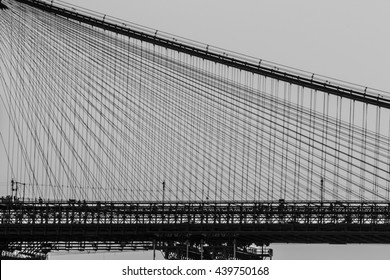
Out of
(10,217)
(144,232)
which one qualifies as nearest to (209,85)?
(144,232)

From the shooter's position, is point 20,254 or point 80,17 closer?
point 80,17

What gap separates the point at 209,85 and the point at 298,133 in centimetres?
528

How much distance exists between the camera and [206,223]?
86.2 m

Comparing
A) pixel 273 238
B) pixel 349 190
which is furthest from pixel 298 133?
pixel 273 238

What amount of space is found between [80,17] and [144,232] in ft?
41.9

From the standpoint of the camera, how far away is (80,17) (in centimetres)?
8206

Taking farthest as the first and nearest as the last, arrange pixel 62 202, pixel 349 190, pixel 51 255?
pixel 51 255
pixel 62 202
pixel 349 190

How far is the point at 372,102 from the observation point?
263ft

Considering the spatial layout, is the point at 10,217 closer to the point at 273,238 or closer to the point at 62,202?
the point at 62,202

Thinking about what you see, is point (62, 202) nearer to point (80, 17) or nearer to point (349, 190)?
point (80, 17)

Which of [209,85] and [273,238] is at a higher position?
[209,85]

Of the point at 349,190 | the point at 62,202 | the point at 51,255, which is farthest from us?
the point at 51,255

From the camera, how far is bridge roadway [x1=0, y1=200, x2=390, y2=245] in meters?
85.4

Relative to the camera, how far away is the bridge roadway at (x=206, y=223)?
280 feet
